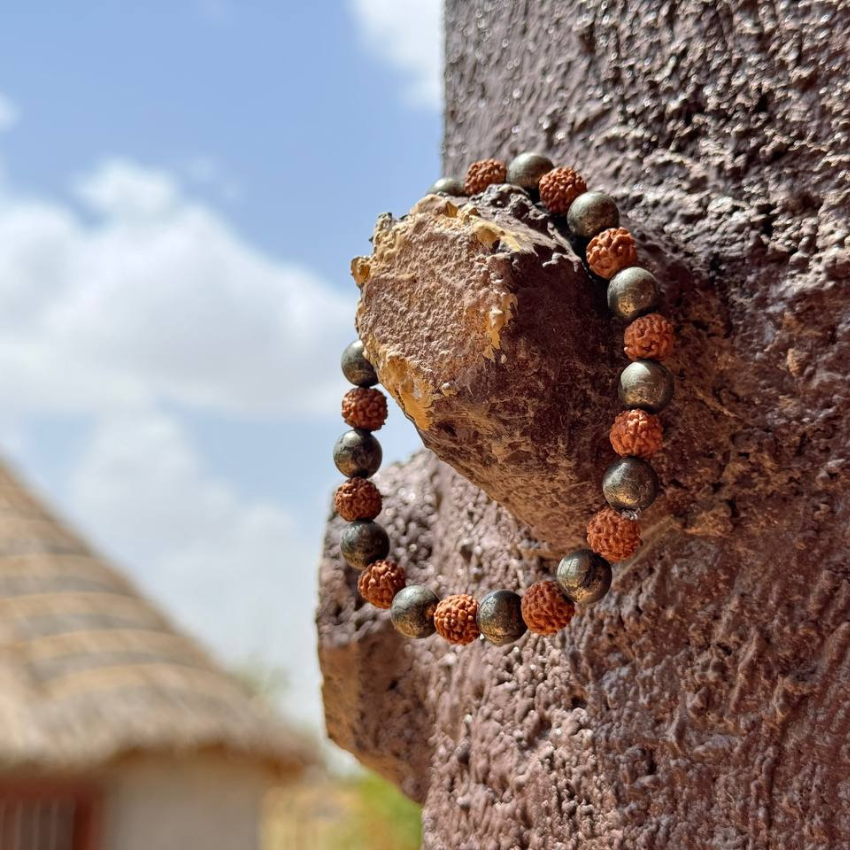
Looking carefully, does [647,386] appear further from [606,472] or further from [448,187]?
[448,187]

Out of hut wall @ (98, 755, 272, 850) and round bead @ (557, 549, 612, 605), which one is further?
hut wall @ (98, 755, 272, 850)

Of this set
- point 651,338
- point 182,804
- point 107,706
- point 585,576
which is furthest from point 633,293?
point 182,804

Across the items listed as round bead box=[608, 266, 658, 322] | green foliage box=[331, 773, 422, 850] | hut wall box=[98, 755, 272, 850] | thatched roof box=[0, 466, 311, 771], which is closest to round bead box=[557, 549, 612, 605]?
round bead box=[608, 266, 658, 322]

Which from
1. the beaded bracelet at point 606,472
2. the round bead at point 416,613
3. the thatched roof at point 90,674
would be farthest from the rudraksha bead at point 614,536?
the thatched roof at point 90,674

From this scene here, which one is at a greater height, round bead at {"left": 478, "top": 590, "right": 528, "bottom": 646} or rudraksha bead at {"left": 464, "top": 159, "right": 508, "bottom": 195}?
rudraksha bead at {"left": 464, "top": 159, "right": 508, "bottom": 195}

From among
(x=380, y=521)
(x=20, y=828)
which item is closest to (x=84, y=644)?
(x=20, y=828)

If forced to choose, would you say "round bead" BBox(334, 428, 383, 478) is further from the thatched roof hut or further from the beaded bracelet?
the thatched roof hut
